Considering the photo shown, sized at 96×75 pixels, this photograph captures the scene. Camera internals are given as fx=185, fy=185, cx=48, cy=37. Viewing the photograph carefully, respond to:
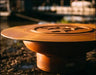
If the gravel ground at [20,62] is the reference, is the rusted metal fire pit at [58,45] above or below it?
above

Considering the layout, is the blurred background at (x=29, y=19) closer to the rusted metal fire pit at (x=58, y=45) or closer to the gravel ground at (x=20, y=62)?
the gravel ground at (x=20, y=62)

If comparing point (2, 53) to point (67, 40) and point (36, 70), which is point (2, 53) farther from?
point (67, 40)

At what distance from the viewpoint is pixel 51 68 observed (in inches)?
118

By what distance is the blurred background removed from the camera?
11.0 ft

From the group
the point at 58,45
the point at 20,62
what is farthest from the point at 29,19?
the point at 58,45

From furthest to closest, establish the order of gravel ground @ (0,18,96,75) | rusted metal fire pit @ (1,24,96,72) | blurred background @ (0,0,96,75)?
blurred background @ (0,0,96,75)
gravel ground @ (0,18,96,75)
rusted metal fire pit @ (1,24,96,72)

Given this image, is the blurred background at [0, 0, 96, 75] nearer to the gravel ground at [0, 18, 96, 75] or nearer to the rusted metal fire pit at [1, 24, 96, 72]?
the gravel ground at [0, 18, 96, 75]

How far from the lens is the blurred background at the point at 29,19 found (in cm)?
334

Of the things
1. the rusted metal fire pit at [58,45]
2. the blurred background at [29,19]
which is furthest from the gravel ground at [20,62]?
the rusted metal fire pit at [58,45]

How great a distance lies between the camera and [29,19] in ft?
33.1

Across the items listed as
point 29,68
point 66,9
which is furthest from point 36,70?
point 66,9

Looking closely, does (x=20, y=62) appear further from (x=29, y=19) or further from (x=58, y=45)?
(x=29, y=19)

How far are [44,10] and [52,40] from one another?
927 cm

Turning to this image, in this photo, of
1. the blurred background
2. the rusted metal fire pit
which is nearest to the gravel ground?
the blurred background
